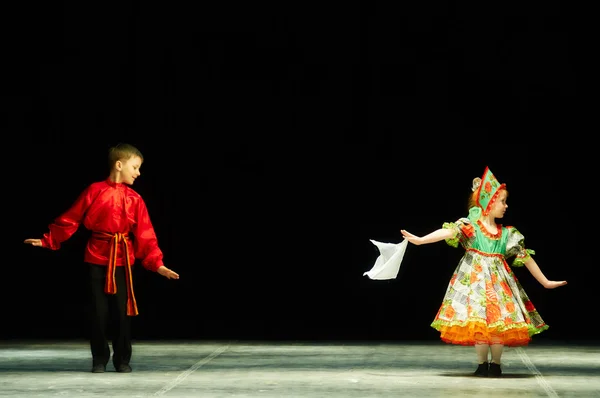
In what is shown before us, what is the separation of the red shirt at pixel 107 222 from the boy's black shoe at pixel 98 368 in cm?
45

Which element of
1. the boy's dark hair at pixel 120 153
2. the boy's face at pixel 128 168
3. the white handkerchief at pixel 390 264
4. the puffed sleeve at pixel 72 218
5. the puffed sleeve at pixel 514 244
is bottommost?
the white handkerchief at pixel 390 264

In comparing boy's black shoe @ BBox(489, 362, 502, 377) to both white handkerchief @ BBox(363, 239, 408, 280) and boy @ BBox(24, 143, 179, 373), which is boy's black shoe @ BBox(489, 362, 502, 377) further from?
boy @ BBox(24, 143, 179, 373)

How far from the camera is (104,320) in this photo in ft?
16.4

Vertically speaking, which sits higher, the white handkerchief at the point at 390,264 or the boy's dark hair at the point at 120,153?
the boy's dark hair at the point at 120,153

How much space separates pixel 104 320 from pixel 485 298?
5.50 feet

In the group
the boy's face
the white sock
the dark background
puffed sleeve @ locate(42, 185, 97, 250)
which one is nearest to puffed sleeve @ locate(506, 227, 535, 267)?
the white sock

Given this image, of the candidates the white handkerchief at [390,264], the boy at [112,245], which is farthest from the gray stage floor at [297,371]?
the white handkerchief at [390,264]

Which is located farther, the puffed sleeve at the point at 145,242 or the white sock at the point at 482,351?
the puffed sleeve at the point at 145,242

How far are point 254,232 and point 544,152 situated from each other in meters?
2.33

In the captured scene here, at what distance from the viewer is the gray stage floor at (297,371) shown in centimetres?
417

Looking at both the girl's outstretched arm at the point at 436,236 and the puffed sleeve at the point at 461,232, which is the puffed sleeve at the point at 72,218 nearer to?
the girl's outstretched arm at the point at 436,236

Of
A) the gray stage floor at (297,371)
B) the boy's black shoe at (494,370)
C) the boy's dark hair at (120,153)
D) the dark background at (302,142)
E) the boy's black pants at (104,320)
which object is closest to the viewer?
the gray stage floor at (297,371)

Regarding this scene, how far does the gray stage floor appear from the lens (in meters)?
4.17

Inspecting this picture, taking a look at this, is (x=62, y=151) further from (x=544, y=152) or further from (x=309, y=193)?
(x=544, y=152)
